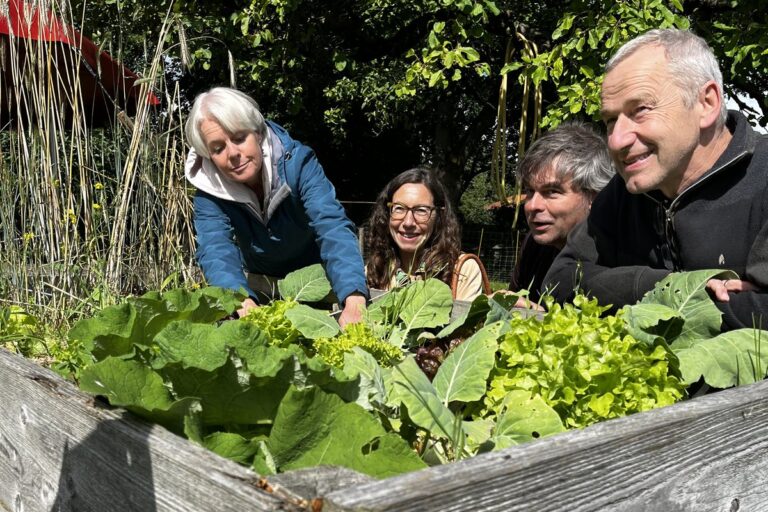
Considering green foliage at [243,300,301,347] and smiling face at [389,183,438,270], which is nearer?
green foliage at [243,300,301,347]

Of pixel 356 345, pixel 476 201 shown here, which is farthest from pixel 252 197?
pixel 476 201

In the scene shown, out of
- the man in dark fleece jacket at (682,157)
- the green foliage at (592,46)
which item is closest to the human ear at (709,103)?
the man in dark fleece jacket at (682,157)

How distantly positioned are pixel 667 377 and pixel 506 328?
1.11ft

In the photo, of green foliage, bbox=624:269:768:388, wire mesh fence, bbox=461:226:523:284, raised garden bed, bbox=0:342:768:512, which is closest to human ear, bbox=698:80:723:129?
green foliage, bbox=624:269:768:388

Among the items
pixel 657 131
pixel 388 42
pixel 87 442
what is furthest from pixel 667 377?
pixel 388 42

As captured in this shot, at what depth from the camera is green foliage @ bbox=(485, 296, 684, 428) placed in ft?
4.08

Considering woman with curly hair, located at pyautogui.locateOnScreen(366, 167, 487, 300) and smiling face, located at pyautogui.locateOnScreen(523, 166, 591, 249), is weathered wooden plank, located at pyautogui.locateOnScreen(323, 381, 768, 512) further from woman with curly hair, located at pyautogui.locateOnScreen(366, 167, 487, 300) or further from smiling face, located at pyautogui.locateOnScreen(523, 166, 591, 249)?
woman with curly hair, located at pyautogui.locateOnScreen(366, 167, 487, 300)

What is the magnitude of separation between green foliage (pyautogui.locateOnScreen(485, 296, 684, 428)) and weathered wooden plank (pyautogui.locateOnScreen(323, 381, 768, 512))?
0.44ft

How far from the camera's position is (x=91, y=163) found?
3.70m

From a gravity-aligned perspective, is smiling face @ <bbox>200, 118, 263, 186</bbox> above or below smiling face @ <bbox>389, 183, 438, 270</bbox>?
above

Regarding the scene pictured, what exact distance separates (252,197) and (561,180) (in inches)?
50.6

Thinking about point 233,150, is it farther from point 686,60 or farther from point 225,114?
point 686,60

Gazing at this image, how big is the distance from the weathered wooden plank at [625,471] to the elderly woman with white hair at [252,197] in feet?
5.37

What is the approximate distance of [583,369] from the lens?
4.16 ft
